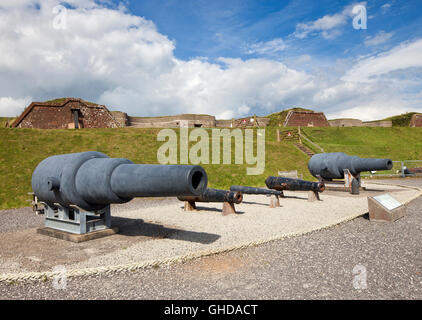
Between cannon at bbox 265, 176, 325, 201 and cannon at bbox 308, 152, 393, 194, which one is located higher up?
cannon at bbox 308, 152, 393, 194

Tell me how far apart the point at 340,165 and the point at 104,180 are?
13.1 metres

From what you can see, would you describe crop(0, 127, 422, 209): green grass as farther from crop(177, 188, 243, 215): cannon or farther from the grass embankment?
crop(177, 188, 243, 215): cannon

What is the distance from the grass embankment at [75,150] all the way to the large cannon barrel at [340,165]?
4027 mm

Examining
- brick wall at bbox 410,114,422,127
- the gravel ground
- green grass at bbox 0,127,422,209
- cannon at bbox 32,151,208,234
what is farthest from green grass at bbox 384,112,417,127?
cannon at bbox 32,151,208,234

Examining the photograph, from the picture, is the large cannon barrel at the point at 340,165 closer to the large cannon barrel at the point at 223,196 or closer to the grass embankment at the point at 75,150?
the grass embankment at the point at 75,150

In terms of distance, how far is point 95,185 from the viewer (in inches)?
226

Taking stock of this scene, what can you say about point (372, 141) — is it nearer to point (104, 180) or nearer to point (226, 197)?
point (226, 197)

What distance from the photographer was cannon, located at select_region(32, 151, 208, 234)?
466 cm

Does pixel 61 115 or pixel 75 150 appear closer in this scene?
pixel 75 150

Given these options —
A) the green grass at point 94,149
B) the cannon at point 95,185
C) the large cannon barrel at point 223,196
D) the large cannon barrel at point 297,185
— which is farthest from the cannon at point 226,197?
the green grass at point 94,149

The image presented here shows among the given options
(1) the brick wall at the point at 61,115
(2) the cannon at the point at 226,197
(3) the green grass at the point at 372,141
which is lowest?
(2) the cannon at the point at 226,197

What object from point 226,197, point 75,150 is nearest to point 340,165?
point 226,197

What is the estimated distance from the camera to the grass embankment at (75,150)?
14227mm
